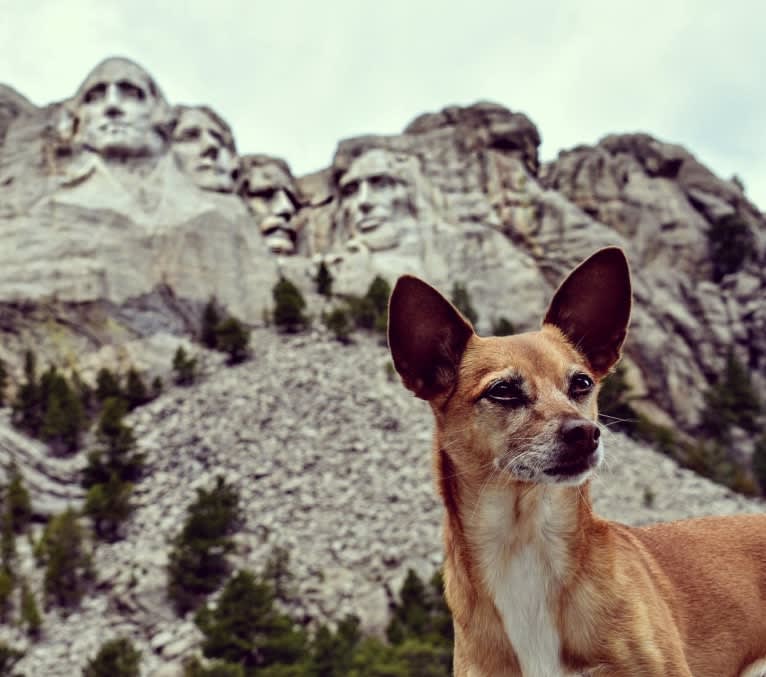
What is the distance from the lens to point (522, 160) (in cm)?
7681

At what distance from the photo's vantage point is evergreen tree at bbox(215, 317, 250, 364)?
5384cm

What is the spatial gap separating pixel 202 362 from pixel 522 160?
123 ft

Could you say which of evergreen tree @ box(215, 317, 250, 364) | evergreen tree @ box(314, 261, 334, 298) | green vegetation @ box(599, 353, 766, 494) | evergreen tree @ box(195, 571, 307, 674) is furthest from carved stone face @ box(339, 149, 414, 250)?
evergreen tree @ box(195, 571, 307, 674)

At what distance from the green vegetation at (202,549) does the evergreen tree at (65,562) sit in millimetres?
3740

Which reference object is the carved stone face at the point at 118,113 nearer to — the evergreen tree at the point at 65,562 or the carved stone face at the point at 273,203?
the carved stone face at the point at 273,203

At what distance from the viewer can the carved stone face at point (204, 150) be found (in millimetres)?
66438

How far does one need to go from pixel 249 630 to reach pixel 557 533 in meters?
25.5

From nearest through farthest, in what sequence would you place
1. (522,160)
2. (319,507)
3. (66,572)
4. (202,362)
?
(66,572) → (319,507) → (202,362) → (522,160)

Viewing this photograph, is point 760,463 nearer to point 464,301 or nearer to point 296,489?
point 464,301

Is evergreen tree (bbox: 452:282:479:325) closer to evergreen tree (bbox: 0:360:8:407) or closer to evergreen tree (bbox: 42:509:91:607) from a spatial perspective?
evergreen tree (bbox: 0:360:8:407)

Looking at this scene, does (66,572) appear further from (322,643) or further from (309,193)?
(309,193)

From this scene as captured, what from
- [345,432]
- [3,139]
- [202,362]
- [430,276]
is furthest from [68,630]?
[3,139]

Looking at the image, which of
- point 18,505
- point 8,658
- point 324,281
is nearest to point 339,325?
point 324,281

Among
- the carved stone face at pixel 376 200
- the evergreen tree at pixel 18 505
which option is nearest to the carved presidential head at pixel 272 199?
the carved stone face at pixel 376 200
